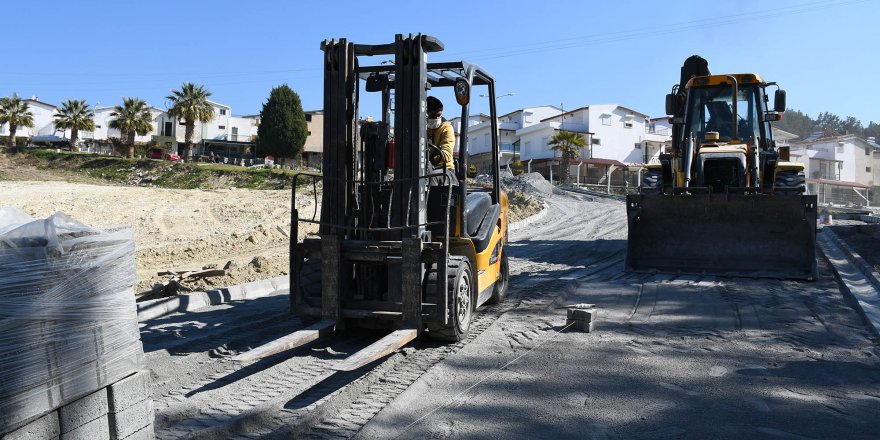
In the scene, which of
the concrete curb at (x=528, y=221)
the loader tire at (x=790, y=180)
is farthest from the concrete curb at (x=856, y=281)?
the concrete curb at (x=528, y=221)

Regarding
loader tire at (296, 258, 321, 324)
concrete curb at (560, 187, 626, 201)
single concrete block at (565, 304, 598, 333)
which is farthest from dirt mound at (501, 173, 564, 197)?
loader tire at (296, 258, 321, 324)

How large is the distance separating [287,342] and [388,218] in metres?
1.66

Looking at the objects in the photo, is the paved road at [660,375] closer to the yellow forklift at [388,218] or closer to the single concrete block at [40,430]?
the yellow forklift at [388,218]

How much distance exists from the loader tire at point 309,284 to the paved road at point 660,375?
139 cm

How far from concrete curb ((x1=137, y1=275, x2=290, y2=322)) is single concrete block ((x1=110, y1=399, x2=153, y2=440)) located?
394 centimetres

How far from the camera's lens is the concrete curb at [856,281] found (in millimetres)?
7927

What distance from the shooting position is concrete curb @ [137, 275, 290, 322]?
775 centimetres

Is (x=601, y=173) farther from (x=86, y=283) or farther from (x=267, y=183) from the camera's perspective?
(x=86, y=283)

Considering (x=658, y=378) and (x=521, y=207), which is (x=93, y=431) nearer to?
(x=658, y=378)

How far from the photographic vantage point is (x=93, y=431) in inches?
135

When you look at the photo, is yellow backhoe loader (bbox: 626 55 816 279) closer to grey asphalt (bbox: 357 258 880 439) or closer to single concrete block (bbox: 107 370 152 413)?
grey asphalt (bbox: 357 258 880 439)

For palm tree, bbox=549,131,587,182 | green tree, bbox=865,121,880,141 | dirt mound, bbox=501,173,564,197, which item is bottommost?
dirt mound, bbox=501,173,564,197

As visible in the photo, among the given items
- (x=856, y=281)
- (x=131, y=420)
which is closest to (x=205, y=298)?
(x=131, y=420)

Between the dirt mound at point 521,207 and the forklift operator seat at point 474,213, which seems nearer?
the forklift operator seat at point 474,213
